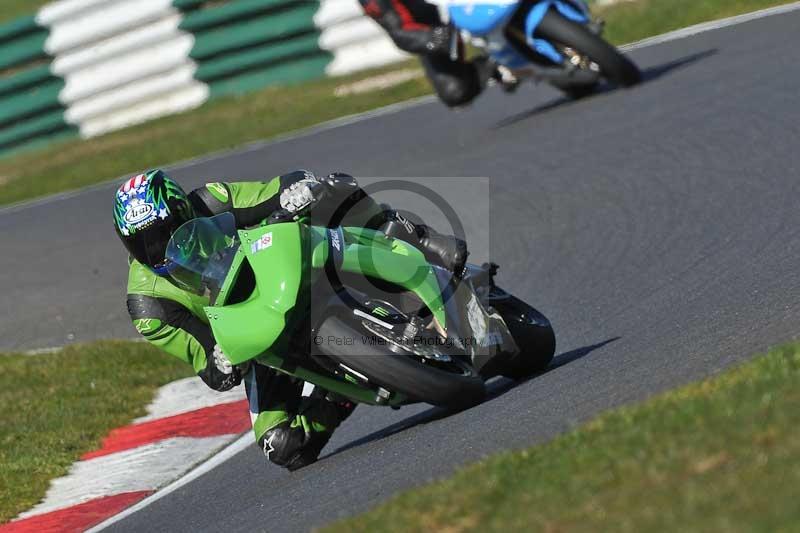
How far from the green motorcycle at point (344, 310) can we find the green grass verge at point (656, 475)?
1188 millimetres

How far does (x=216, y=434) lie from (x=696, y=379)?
11.2 feet

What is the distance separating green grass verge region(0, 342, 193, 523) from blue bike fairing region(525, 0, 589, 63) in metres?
4.00

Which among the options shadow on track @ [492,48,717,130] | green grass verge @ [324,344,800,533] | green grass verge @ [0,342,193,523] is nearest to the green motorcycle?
green grass verge @ [324,344,800,533]

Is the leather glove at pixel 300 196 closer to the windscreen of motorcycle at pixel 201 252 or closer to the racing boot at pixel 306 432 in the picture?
the windscreen of motorcycle at pixel 201 252

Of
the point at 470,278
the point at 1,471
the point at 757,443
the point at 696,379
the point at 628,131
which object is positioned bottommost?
the point at 1,471

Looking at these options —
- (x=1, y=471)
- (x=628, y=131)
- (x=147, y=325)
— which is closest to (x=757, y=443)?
(x=147, y=325)

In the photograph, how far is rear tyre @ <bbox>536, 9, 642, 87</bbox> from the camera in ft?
36.3

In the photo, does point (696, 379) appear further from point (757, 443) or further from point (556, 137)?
point (556, 137)

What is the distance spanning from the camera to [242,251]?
5.60 meters

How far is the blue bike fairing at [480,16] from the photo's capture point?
456 inches

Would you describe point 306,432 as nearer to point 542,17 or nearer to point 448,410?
point 448,410

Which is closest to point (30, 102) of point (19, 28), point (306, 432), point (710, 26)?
point (19, 28)

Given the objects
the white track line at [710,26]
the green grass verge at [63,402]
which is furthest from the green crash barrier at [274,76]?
the green grass verge at [63,402]

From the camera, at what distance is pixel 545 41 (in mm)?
11445
